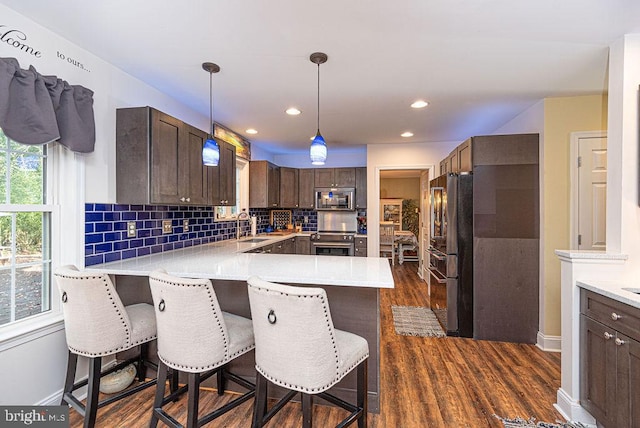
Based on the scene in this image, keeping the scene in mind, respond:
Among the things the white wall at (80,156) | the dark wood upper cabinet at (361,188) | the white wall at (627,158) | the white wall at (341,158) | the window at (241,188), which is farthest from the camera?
the white wall at (341,158)

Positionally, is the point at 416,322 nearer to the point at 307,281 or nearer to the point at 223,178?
the point at 307,281

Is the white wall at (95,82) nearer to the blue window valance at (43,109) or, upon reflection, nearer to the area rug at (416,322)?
the blue window valance at (43,109)

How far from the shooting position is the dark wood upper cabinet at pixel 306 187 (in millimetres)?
5782

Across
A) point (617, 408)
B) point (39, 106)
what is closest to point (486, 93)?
point (617, 408)

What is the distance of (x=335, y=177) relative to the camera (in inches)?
224

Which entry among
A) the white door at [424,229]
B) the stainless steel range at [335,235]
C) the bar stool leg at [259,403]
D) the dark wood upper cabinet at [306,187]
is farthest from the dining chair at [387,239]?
the bar stool leg at [259,403]

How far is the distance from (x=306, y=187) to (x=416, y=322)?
3.18 m

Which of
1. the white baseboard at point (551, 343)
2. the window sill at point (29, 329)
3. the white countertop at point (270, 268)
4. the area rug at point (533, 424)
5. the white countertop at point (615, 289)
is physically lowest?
the area rug at point (533, 424)

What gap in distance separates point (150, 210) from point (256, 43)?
176 centimetres

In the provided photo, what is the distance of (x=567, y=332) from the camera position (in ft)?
6.61

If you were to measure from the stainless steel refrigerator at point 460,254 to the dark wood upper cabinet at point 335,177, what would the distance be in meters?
2.47

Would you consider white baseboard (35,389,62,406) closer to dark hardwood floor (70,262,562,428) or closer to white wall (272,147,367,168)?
dark hardwood floor (70,262,562,428)

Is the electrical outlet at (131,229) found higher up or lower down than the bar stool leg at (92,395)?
higher up

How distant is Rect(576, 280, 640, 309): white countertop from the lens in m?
1.51
